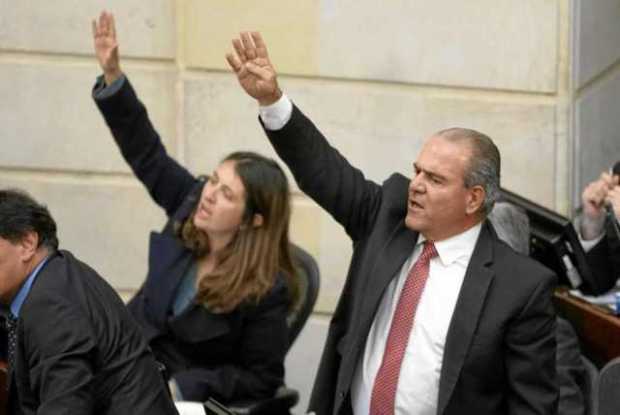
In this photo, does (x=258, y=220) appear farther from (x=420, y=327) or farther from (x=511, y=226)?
(x=420, y=327)

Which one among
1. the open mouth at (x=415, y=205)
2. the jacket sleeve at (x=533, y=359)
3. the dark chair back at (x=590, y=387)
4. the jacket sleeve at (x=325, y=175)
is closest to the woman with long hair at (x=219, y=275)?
the jacket sleeve at (x=325, y=175)

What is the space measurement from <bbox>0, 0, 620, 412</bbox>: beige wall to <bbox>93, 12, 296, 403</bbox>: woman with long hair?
118 centimetres

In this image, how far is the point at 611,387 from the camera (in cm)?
472

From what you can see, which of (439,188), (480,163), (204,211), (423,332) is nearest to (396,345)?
(423,332)

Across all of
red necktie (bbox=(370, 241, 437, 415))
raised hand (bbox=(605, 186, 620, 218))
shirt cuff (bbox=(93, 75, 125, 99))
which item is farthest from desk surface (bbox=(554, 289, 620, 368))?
shirt cuff (bbox=(93, 75, 125, 99))

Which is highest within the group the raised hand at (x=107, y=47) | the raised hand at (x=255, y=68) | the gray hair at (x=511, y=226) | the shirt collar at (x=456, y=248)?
the raised hand at (x=255, y=68)

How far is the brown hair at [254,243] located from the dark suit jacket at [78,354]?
1.23 m

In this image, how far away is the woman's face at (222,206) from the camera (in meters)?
5.70

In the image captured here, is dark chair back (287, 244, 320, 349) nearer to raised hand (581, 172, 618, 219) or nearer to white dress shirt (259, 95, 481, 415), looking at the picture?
raised hand (581, 172, 618, 219)

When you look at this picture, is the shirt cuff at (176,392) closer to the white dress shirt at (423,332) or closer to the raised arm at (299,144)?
the white dress shirt at (423,332)

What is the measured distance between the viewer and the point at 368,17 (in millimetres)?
6910

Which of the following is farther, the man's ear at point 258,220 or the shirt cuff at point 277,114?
the man's ear at point 258,220

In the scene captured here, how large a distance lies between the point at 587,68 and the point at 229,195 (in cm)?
199

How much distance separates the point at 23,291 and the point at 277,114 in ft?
2.83
